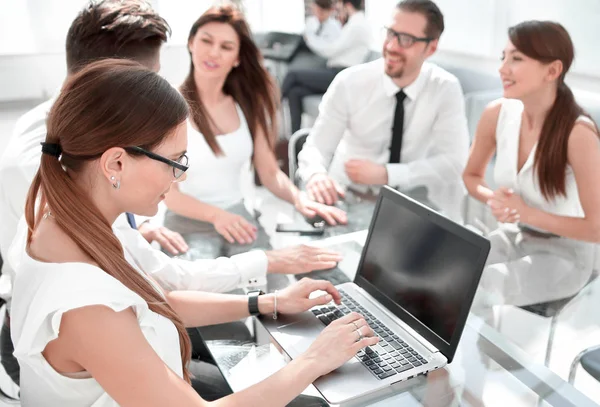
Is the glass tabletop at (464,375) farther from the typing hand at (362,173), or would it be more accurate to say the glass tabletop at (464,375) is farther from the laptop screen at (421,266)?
the typing hand at (362,173)

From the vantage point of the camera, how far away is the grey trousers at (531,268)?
137cm

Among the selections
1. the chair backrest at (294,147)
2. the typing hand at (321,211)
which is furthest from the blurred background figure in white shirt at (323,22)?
the typing hand at (321,211)

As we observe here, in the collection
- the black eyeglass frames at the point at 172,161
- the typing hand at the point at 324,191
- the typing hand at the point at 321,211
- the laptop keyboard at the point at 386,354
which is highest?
the black eyeglass frames at the point at 172,161

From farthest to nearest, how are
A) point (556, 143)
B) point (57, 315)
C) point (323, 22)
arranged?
1. point (323, 22)
2. point (556, 143)
3. point (57, 315)

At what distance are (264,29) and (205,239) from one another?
12.0 ft

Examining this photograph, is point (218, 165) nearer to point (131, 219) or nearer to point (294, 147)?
point (131, 219)

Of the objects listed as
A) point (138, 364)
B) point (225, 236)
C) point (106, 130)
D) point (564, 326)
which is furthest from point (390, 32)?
point (138, 364)

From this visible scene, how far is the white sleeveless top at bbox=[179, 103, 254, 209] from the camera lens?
206 cm

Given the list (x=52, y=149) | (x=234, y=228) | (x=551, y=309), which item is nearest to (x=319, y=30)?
(x=234, y=228)

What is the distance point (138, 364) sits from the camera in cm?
86

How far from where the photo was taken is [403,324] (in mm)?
1175

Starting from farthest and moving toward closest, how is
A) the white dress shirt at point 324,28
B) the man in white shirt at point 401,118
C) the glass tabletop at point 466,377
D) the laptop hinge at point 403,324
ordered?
the white dress shirt at point 324,28
the man in white shirt at point 401,118
the laptop hinge at point 403,324
the glass tabletop at point 466,377

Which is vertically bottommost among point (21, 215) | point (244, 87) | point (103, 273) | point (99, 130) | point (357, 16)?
point (21, 215)

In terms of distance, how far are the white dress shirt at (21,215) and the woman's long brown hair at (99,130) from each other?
39cm
